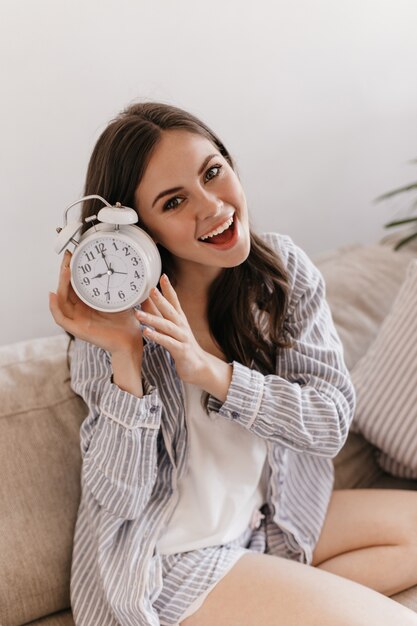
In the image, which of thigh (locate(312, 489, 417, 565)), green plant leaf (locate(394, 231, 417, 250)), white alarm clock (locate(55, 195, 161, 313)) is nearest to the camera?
white alarm clock (locate(55, 195, 161, 313))

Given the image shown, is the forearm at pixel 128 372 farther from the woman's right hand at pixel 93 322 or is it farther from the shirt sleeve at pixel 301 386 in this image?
the shirt sleeve at pixel 301 386

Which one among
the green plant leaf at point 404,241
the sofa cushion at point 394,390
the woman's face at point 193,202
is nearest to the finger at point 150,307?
the woman's face at point 193,202

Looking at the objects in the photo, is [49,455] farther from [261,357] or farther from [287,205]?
[287,205]

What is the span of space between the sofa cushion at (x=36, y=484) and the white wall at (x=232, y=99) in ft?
0.82

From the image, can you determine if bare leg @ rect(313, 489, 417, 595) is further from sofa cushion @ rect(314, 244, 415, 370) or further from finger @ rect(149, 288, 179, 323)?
finger @ rect(149, 288, 179, 323)

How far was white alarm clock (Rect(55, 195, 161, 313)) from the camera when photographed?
117 centimetres

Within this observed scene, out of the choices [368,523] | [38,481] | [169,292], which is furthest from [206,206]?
[368,523]

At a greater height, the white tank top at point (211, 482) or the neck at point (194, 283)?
the neck at point (194, 283)

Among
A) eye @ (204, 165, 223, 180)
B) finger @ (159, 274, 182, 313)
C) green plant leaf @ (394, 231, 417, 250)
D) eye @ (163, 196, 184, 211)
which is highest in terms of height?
eye @ (204, 165, 223, 180)

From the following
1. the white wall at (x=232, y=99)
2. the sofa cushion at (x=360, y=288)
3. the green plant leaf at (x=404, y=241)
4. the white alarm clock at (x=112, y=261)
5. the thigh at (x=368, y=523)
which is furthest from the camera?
the green plant leaf at (x=404, y=241)

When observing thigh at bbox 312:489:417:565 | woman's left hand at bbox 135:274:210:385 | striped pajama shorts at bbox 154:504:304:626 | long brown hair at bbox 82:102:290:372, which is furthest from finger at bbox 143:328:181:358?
thigh at bbox 312:489:417:565

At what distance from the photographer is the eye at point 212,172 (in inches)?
50.9

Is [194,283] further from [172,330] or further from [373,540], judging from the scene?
[373,540]

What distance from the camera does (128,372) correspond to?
128cm
